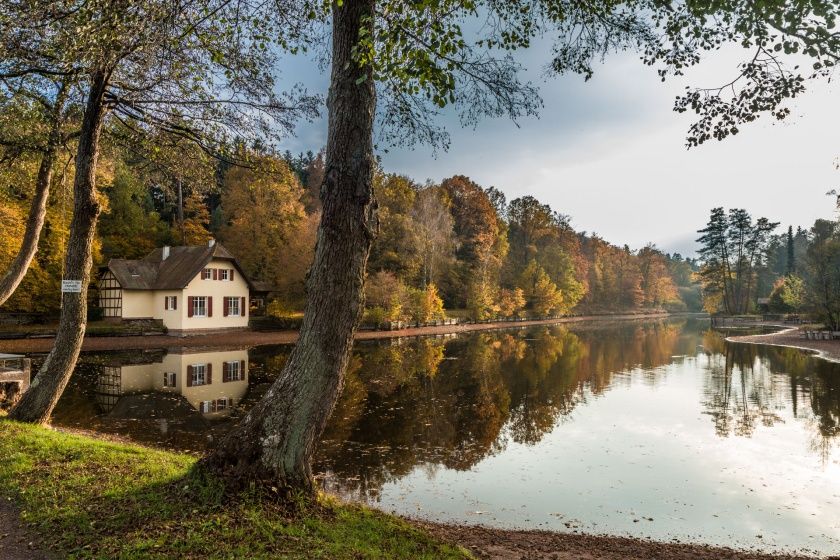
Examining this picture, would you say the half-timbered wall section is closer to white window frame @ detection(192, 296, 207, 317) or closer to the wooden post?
white window frame @ detection(192, 296, 207, 317)

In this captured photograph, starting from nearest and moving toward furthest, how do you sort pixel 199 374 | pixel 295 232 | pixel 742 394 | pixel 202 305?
1. pixel 742 394
2. pixel 199 374
3. pixel 202 305
4. pixel 295 232

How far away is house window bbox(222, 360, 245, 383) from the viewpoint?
15.9 meters

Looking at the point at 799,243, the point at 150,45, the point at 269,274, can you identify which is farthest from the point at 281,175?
the point at 799,243

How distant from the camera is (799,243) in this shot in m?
79.4

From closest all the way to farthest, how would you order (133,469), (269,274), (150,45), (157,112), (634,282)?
(133,469) → (150,45) → (157,112) → (269,274) → (634,282)

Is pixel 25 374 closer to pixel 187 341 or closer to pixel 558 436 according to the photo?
pixel 558 436

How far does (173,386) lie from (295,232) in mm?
19446

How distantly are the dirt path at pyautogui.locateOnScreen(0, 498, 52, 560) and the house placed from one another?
25297mm

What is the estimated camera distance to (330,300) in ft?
14.6

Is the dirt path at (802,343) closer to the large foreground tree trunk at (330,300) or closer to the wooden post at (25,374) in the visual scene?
the large foreground tree trunk at (330,300)

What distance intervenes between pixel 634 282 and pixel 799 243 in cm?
2905

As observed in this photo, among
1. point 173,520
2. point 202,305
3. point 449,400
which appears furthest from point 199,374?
point 173,520

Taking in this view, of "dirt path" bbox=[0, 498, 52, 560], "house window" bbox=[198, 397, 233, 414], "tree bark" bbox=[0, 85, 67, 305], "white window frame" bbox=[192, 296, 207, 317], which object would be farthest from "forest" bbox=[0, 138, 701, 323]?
"dirt path" bbox=[0, 498, 52, 560]

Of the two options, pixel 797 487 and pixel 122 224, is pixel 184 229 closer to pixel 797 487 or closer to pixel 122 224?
pixel 122 224
